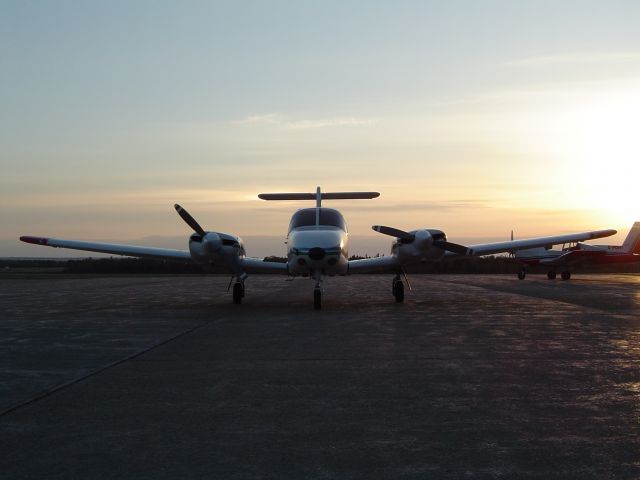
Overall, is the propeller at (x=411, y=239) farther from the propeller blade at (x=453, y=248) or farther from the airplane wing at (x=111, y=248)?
the airplane wing at (x=111, y=248)

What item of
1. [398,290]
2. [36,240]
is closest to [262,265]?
[398,290]

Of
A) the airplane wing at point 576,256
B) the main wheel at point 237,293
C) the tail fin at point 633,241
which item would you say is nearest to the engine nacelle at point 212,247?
the main wheel at point 237,293

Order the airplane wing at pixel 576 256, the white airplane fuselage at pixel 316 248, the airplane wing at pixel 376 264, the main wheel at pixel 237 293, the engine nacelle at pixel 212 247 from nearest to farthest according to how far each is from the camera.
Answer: the white airplane fuselage at pixel 316 248 → the engine nacelle at pixel 212 247 → the airplane wing at pixel 376 264 → the main wheel at pixel 237 293 → the airplane wing at pixel 576 256

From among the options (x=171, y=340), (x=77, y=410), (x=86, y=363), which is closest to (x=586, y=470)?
(x=77, y=410)

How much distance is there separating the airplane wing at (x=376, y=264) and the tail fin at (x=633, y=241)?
83.9ft

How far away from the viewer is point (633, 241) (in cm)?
4066

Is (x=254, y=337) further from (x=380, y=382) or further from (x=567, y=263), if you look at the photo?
(x=567, y=263)

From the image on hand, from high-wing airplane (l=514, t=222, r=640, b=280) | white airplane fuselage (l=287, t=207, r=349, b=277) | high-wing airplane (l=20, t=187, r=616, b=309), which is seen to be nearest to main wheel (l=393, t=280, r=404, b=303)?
high-wing airplane (l=20, t=187, r=616, b=309)

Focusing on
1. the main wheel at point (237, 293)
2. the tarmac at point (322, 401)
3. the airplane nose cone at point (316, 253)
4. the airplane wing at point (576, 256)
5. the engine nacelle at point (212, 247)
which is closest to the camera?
the tarmac at point (322, 401)

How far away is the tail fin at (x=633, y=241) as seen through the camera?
40.2 m

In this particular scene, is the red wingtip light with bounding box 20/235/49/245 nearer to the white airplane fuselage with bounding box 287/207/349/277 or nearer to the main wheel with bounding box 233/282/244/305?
the main wheel with bounding box 233/282/244/305

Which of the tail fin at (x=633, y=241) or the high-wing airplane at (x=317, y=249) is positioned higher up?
the tail fin at (x=633, y=241)

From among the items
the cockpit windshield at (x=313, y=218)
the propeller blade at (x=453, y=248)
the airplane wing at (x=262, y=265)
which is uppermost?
the cockpit windshield at (x=313, y=218)

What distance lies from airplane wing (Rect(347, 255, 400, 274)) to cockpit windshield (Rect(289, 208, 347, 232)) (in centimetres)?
128
